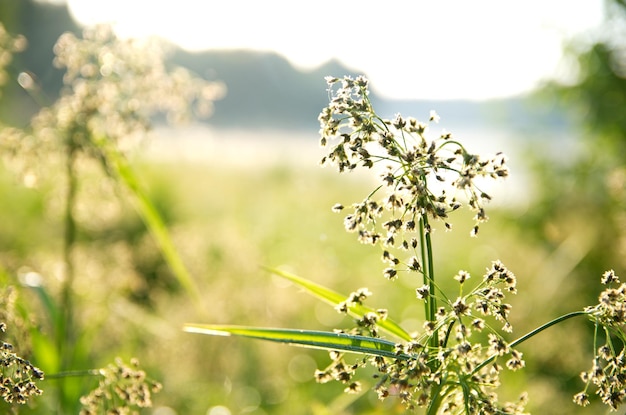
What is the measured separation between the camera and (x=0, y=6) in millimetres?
19891

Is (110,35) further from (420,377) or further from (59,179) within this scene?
(420,377)

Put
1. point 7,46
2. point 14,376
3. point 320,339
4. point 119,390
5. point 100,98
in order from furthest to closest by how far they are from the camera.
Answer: point 100,98 → point 7,46 → point 119,390 → point 320,339 → point 14,376

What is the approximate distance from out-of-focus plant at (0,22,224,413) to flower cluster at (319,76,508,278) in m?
1.61

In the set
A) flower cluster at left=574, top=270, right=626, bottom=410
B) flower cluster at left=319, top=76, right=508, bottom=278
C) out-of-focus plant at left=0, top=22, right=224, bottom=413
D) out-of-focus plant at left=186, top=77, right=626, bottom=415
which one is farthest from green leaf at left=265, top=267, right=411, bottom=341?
out-of-focus plant at left=0, top=22, right=224, bottom=413

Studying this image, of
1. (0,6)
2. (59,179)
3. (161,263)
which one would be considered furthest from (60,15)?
(59,179)

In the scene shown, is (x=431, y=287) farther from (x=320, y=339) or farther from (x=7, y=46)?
(x=7, y=46)

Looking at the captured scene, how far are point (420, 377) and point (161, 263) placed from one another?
26.8 ft

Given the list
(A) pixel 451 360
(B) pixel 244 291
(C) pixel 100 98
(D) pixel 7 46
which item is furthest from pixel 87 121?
(B) pixel 244 291

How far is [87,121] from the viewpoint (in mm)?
3404

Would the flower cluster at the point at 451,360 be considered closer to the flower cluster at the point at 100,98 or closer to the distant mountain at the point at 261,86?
the distant mountain at the point at 261,86

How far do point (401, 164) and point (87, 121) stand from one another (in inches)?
88.9

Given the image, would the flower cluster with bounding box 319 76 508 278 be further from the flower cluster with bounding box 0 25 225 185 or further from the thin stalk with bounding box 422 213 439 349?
the flower cluster with bounding box 0 25 225 185

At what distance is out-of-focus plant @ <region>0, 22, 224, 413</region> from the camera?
3.18 m

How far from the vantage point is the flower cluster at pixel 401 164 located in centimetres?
162
